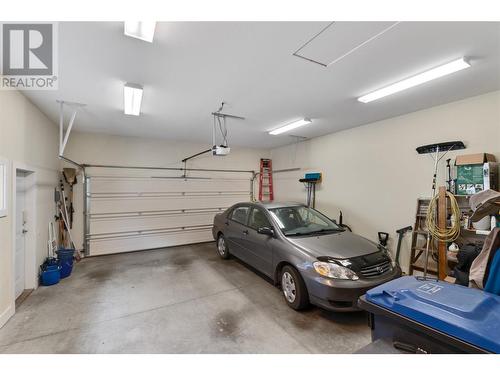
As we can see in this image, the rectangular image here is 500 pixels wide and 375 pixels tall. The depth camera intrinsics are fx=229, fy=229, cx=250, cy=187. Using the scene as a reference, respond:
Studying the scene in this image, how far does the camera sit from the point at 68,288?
3494 millimetres

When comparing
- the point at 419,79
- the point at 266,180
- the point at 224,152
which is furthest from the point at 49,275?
the point at 419,79

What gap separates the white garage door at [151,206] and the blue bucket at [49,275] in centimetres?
148

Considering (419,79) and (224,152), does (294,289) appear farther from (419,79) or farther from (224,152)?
(419,79)

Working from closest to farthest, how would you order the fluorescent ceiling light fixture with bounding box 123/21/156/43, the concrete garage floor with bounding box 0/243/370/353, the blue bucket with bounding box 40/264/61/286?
1. the fluorescent ceiling light fixture with bounding box 123/21/156/43
2. the concrete garage floor with bounding box 0/243/370/353
3. the blue bucket with bounding box 40/264/61/286

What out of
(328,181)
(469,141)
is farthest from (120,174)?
(469,141)

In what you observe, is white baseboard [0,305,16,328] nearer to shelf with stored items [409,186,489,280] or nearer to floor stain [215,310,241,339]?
floor stain [215,310,241,339]

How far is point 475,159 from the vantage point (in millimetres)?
2953

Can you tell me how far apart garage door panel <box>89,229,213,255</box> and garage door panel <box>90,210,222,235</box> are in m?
0.21

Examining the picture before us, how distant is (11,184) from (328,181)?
538 centimetres

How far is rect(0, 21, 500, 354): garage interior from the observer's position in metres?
1.99

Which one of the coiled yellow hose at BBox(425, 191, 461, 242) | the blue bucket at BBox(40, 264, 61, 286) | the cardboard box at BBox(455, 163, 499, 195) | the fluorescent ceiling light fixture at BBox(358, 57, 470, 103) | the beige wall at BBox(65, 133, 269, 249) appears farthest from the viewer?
the beige wall at BBox(65, 133, 269, 249)

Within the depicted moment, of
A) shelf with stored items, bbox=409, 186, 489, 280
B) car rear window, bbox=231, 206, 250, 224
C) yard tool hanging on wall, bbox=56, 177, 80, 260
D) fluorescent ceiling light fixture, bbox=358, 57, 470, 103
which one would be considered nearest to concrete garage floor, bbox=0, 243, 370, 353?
car rear window, bbox=231, 206, 250, 224

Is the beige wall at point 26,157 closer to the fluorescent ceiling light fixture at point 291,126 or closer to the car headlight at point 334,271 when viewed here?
the car headlight at point 334,271

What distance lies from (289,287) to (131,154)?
482 cm
